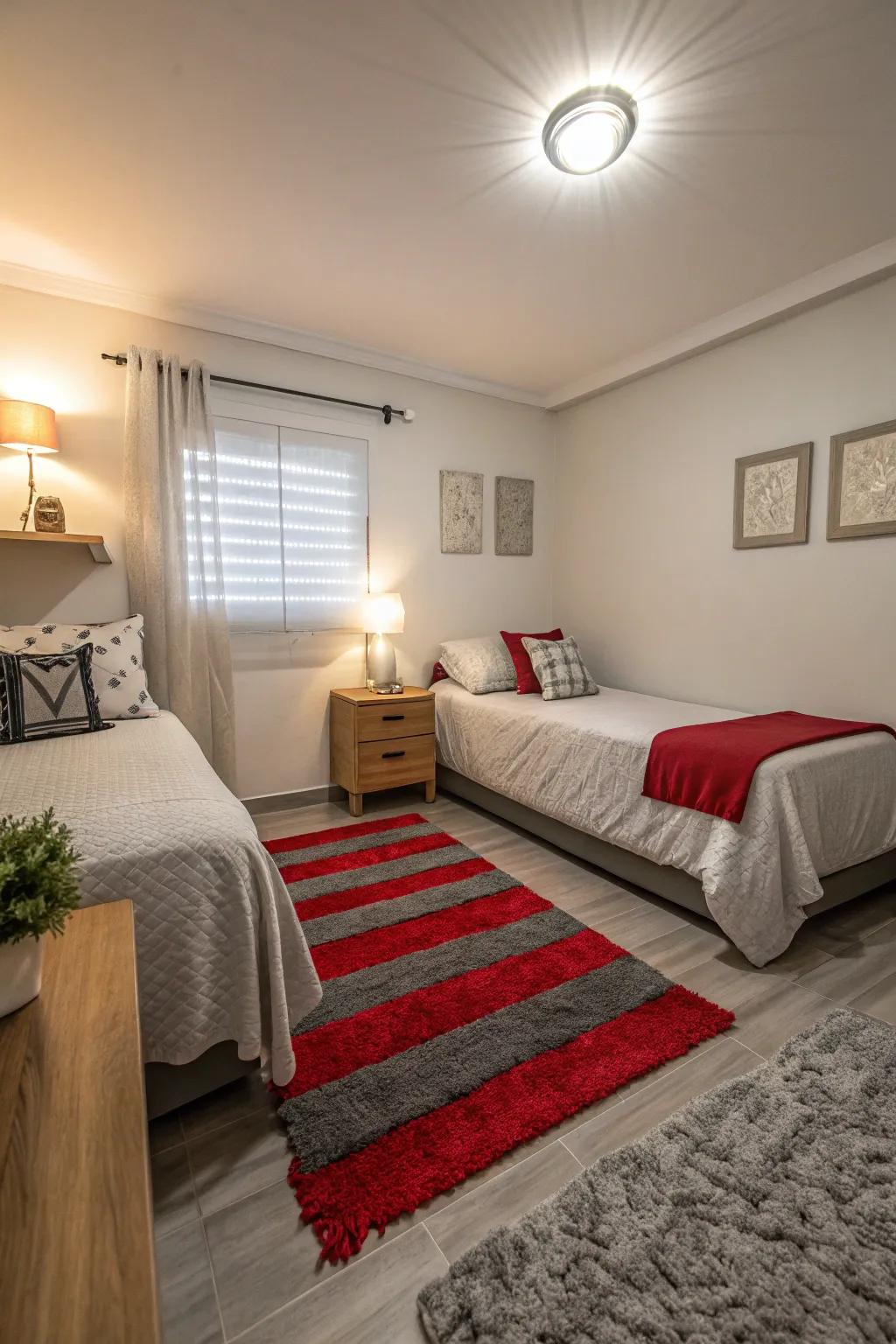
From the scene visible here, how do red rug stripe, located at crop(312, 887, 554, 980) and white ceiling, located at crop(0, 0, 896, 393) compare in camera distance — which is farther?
red rug stripe, located at crop(312, 887, 554, 980)

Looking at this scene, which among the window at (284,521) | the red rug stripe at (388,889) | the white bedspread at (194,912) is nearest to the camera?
the white bedspread at (194,912)

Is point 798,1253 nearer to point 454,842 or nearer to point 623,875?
point 623,875

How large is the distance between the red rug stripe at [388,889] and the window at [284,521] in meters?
1.53

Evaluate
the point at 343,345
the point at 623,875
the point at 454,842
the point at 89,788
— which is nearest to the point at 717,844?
the point at 623,875

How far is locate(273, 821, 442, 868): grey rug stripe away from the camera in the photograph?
279 centimetres

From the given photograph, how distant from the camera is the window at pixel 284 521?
312 cm

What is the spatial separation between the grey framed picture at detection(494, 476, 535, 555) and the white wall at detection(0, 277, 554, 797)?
68 millimetres

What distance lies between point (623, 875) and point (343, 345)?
3.09 m

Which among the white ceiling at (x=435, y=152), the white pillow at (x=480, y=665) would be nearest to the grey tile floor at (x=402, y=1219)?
the white pillow at (x=480, y=665)

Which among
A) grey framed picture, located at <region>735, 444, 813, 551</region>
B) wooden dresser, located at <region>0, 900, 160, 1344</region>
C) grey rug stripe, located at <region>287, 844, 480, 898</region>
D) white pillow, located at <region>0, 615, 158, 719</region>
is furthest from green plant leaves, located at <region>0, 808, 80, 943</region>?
grey framed picture, located at <region>735, 444, 813, 551</region>

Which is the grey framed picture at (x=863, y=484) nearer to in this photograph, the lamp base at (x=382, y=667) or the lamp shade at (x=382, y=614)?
the lamp shade at (x=382, y=614)

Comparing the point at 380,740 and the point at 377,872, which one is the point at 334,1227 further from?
the point at 380,740

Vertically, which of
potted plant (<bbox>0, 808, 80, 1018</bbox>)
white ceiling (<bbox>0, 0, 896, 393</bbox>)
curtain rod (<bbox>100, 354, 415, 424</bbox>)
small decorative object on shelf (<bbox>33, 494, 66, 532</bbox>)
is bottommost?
potted plant (<bbox>0, 808, 80, 1018</bbox>)

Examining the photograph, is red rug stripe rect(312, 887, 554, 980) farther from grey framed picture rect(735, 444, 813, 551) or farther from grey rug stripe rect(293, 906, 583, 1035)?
grey framed picture rect(735, 444, 813, 551)
